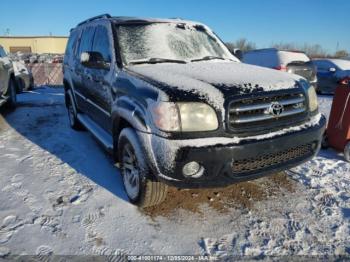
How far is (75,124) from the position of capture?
6.39 metres

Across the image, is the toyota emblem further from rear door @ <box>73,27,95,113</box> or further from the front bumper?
rear door @ <box>73,27,95,113</box>

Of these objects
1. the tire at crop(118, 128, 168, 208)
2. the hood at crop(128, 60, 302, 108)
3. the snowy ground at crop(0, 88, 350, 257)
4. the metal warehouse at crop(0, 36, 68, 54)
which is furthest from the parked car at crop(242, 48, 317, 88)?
the metal warehouse at crop(0, 36, 68, 54)

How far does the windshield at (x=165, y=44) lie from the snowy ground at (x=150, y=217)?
5.28ft

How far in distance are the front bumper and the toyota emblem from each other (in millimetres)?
204

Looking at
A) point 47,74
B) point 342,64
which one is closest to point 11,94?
point 47,74

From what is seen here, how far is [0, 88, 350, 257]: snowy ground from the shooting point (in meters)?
2.76

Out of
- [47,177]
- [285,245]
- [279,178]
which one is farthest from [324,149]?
[47,177]

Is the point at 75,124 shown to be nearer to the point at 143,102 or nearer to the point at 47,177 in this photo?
the point at 47,177

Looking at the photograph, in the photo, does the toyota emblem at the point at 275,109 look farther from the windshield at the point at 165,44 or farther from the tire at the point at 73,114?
the tire at the point at 73,114

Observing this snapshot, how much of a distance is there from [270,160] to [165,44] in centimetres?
198

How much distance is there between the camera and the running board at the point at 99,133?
13.1ft

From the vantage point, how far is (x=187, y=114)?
269cm

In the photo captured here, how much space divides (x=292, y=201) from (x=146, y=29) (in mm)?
2699

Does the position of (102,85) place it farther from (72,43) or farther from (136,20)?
(72,43)
